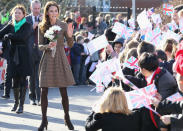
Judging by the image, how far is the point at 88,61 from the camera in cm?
1578

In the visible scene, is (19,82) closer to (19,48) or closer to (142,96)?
(19,48)

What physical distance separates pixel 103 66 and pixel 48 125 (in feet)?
9.88

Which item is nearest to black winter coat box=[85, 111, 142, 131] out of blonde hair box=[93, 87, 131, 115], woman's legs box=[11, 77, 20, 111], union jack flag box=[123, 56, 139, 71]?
blonde hair box=[93, 87, 131, 115]

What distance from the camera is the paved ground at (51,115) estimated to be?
8508 millimetres

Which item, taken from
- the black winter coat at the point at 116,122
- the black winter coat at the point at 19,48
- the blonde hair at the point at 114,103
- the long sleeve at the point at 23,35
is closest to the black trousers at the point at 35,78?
the black winter coat at the point at 19,48

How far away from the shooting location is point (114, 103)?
5148 mm

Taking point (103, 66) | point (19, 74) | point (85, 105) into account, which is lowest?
point (85, 105)

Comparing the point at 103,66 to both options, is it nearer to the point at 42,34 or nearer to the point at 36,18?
the point at 42,34

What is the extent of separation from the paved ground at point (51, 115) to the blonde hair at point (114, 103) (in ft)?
10.2

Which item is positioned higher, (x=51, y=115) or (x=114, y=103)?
(x=114, y=103)

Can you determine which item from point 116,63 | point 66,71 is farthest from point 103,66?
point 66,71

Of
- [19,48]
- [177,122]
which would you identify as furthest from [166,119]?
[19,48]

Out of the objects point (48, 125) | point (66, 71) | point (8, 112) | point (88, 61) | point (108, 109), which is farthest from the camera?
point (88, 61)

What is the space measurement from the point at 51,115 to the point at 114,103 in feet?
15.0
